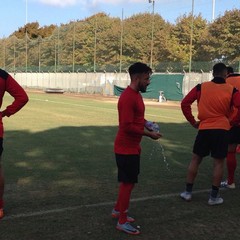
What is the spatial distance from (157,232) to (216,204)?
1406 mm

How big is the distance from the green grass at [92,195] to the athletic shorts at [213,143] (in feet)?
2.33

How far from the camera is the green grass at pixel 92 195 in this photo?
4.73 m

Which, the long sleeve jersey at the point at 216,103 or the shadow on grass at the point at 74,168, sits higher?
the long sleeve jersey at the point at 216,103

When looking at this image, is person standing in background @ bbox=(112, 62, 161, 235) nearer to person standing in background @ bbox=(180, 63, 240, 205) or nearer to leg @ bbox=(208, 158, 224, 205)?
person standing in background @ bbox=(180, 63, 240, 205)

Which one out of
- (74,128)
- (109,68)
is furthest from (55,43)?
(74,128)

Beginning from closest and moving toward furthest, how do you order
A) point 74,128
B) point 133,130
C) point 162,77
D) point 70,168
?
point 133,130
point 70,168
point 74,128
point 162,77

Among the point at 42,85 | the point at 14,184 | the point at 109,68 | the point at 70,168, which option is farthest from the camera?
the point at 42,85

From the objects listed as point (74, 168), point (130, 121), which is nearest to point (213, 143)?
point (130, 121)

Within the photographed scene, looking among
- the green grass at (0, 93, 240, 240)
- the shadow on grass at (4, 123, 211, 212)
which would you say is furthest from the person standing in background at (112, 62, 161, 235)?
the shadow on grass at (4, 123, 211, 212)

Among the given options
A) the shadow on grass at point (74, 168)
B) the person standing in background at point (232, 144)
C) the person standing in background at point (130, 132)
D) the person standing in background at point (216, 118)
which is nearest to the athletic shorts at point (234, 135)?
the person standing in background at point (232, 144)

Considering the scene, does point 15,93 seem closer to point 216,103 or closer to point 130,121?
point 130,121

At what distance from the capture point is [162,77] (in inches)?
1404

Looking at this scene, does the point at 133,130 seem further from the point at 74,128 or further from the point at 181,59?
the point at 181,59

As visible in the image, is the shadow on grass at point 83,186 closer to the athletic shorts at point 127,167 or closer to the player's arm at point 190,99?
the athletic shorts at point 127,167
